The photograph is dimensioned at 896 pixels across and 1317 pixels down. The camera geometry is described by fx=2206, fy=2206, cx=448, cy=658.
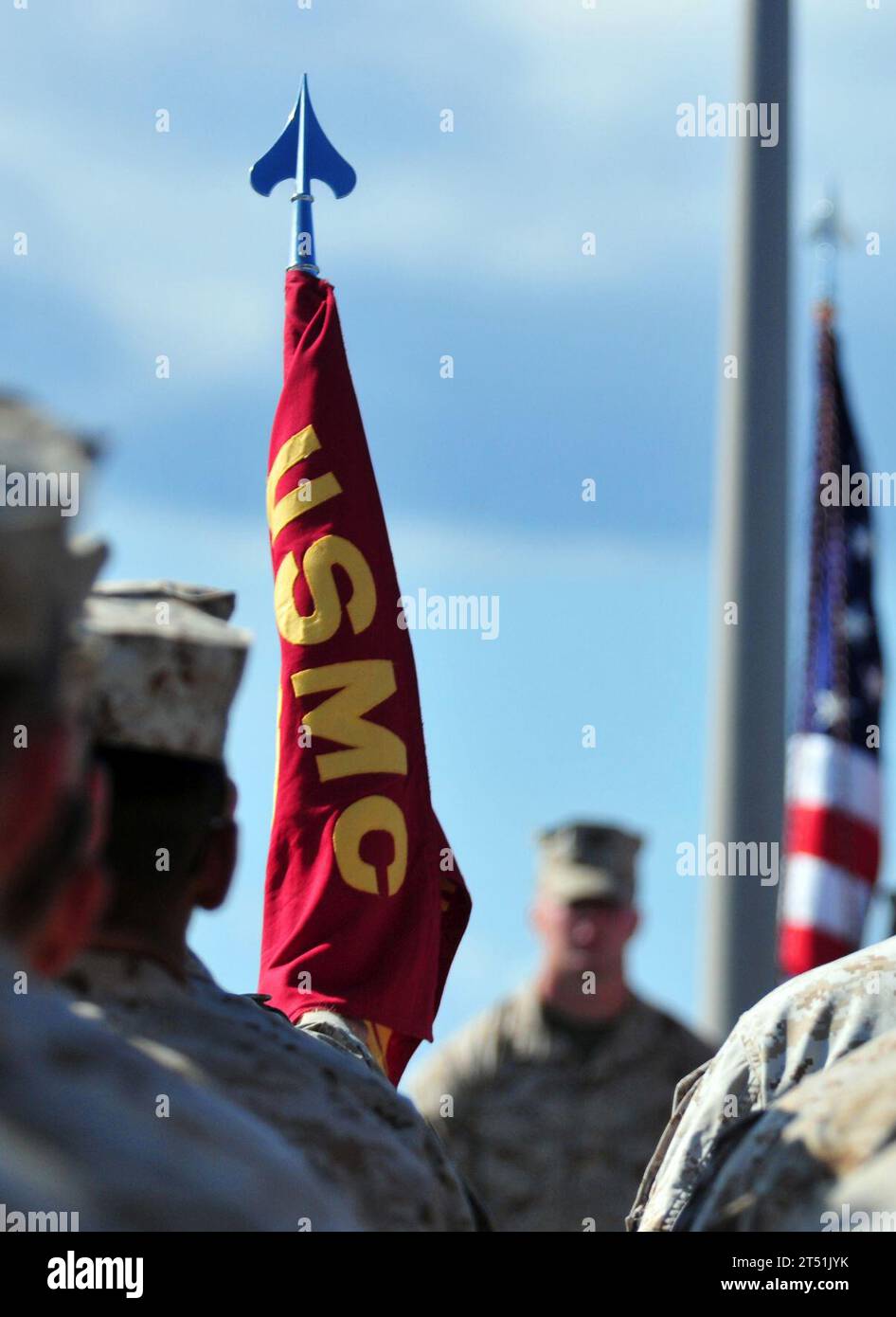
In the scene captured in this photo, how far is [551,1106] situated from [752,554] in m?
3.93

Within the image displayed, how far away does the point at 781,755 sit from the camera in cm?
793

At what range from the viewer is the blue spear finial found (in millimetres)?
7109

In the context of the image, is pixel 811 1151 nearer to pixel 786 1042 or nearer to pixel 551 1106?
pixel 786 1042

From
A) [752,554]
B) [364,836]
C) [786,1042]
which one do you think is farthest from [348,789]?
[752,554]

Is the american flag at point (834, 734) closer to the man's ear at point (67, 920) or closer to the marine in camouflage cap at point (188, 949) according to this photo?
the marine in camouflage cap at point (188, 949)

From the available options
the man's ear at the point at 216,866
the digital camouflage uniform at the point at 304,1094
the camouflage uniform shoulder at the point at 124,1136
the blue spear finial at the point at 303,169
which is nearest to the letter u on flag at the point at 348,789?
the blue spear finial at the point at 303,169

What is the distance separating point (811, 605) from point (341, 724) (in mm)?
8176

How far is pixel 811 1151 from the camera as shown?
8.29 ft

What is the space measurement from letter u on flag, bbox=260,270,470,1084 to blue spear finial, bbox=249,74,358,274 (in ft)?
2.66

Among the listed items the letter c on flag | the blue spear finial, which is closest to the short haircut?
the letter c on flag
